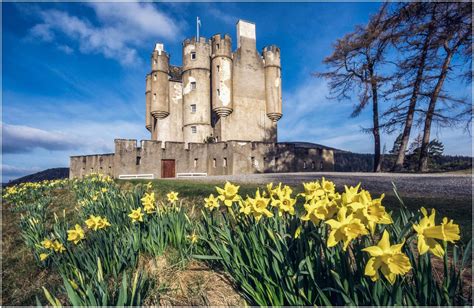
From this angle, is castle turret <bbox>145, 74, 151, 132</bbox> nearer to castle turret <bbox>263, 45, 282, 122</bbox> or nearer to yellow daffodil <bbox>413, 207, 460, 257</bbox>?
castle turret <bbox>263, 45, 282, 122</bbox>

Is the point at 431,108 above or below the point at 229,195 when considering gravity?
above

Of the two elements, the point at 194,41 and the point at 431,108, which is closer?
the point at 431,108

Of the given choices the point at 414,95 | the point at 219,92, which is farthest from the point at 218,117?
the point at 414,95

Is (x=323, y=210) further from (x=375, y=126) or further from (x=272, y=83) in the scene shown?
(x=272, y=83)

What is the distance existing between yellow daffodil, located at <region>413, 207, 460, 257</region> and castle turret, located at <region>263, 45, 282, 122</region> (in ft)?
99.7

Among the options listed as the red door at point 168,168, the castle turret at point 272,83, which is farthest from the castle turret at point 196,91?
the castle turret at point 272,83

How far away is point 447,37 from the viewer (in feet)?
50.3

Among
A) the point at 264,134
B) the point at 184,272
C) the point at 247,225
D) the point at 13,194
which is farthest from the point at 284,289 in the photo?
the point at 264,134

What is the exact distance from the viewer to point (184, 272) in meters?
→ 2.79

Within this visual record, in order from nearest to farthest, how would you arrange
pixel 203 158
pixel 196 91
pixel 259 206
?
pixel 259 206
pixel 203 158
pixel 196 91

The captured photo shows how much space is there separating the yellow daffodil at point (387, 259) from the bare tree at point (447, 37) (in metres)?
18.2

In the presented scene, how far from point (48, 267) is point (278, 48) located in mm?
33134

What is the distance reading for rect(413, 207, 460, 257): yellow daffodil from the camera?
1217 mm

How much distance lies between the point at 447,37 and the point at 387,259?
65.4ft
